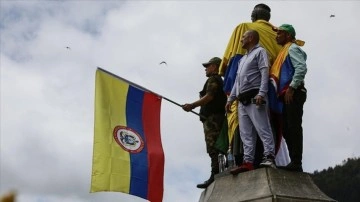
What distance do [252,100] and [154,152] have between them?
6.24 feet

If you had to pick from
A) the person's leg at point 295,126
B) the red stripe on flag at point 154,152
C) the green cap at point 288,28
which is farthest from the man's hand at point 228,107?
the red stripe on flag at point 154,152

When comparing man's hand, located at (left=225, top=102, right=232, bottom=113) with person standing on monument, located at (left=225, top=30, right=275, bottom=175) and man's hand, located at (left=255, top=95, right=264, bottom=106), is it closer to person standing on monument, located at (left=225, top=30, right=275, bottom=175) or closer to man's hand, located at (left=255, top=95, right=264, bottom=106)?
person standing on monument, located at (left=225, top=30, right=275, bottom=175)

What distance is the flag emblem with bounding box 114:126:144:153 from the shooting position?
853cm

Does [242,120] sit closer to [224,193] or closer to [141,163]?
[224,193]

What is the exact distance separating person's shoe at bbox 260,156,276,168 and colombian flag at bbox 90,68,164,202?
186 cm

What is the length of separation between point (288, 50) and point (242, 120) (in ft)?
3.37

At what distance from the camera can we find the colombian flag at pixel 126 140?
838 centimetres

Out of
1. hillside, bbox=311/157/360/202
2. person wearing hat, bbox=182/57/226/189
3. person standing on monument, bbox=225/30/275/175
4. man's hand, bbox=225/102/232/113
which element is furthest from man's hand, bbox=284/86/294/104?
hillside, bbox=311/157/360/202

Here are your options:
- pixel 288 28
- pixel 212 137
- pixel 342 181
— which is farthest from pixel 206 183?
pixel 342 181

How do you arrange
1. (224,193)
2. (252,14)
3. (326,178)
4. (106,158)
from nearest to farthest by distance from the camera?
(224,193) → (106,158) → (252,14) → (326,178)

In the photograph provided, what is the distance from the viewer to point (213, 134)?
28.3ft

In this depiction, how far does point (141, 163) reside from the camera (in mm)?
8750

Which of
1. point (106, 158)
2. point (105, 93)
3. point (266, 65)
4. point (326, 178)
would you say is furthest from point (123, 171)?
point (326, 178)

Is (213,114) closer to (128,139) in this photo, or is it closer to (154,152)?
(154,152)
